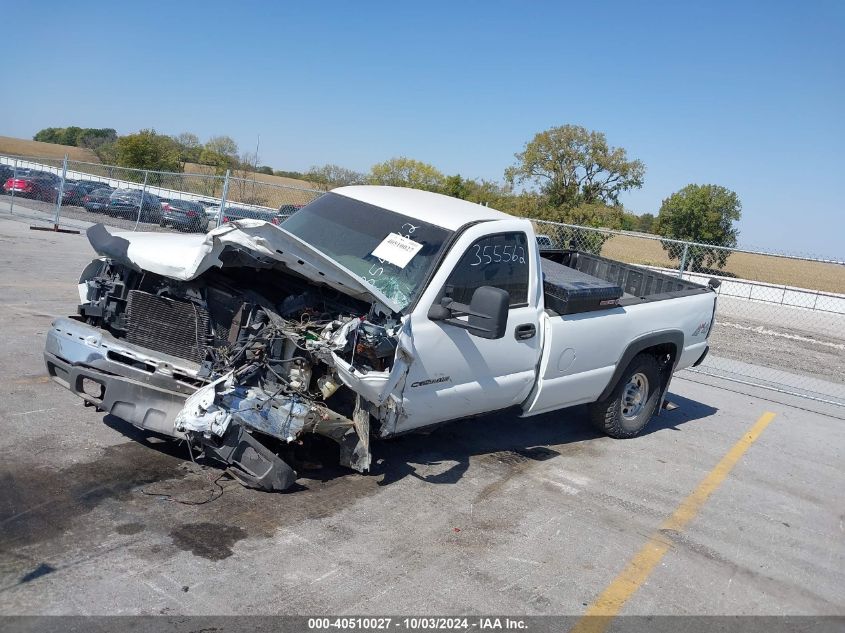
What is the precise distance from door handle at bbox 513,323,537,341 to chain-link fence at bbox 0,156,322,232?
38.3 feet

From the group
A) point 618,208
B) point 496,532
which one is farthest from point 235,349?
point 618,208

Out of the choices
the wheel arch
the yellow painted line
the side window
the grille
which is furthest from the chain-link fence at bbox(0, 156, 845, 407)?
the grille

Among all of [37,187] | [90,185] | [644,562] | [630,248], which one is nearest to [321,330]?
[644,562]

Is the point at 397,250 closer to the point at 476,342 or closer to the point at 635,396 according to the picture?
the point at 476,342

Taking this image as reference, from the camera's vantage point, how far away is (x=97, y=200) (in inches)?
829

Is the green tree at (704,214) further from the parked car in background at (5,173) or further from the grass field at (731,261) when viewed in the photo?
the parked car in background at (5,173)

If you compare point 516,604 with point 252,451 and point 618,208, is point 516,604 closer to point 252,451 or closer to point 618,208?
point 252,451

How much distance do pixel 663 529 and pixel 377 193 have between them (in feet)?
11.2

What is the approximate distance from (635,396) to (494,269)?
97.1 inches

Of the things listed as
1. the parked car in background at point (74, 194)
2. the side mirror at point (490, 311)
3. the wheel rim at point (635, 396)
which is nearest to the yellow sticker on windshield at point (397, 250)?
the side mirror at point (490, 311)

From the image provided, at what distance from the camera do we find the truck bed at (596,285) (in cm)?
578

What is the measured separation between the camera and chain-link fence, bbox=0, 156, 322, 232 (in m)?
18.6

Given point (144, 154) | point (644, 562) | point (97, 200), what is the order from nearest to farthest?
point (644, 562), point (97, 200), point (144, 154)

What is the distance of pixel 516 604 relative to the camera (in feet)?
12.4
